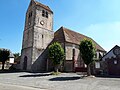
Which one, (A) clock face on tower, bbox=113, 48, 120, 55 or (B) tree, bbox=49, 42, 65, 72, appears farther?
(B) tree, bbox=49, 42, 65, 72

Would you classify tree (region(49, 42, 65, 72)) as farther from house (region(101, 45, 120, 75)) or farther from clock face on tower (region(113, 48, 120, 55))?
clock face on tower (region(113, 48, 120, 55))

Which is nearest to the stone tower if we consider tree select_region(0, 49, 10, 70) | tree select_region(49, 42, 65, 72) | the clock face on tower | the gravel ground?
tree select_region(0, 49, 10, 70)

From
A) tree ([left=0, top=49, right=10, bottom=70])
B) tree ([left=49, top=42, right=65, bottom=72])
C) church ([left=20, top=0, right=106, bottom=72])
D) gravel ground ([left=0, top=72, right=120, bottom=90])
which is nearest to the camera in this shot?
gravel ground ([left=0, top=72, right=120, bottom=90])

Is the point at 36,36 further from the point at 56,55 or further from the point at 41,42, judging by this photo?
the point at 56,55

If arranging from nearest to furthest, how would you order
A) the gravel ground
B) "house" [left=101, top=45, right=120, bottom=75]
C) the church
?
1. the gravel ground
2. "house" [left=101, top=45, right=120, bottom=75]
3. the church

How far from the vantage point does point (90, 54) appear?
22406mm

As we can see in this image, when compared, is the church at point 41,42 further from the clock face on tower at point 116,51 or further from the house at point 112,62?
the clock face on tower at point 116,51

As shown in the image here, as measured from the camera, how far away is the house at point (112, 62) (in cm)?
2584

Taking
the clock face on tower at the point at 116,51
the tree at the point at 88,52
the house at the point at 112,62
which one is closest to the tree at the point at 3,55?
the tree at the point at 88,52

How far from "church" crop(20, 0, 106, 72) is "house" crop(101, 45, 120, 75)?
601 cm

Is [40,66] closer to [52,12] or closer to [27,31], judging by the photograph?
[27,31]

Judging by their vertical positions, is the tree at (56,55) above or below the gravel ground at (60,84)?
above

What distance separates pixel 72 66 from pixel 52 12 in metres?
16.7

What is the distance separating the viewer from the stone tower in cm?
3459
